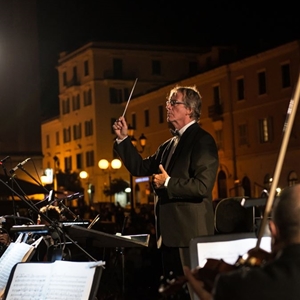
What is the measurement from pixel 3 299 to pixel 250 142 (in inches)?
1806

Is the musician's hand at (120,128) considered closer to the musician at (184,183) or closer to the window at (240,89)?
the musician at (184,183)

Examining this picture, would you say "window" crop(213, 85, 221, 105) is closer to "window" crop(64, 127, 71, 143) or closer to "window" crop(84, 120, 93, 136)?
"window" crop(84, 120, 93, 136)

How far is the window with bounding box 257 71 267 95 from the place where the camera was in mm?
48156

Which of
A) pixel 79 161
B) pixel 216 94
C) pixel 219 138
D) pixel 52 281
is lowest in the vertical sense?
pixel 52 281

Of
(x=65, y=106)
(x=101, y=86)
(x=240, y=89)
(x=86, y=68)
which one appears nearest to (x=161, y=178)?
(x=240, y=89)

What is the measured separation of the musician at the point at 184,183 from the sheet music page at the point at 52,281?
81 centimetres

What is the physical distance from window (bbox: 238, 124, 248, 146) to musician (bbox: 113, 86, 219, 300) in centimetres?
4545

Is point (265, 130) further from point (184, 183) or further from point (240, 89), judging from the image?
point (184, 183)

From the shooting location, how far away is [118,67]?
245ft

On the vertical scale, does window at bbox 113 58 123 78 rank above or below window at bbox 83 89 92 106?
above

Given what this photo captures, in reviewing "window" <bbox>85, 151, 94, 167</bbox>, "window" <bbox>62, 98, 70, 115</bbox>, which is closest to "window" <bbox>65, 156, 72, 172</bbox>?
"window" <bbox>85, 151, 94, 167</bbox>

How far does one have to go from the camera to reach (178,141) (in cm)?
530

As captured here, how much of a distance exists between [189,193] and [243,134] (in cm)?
4638

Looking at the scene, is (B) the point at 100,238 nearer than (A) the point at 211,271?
No
